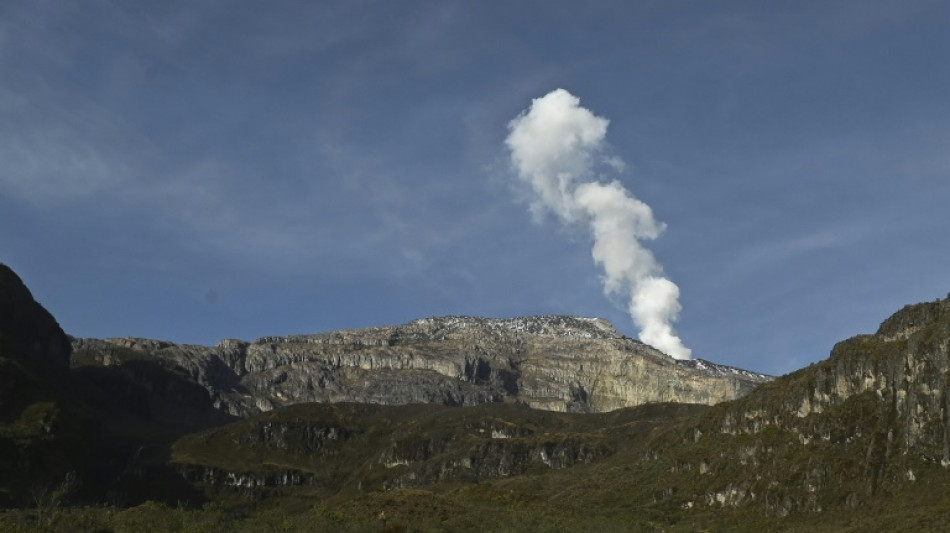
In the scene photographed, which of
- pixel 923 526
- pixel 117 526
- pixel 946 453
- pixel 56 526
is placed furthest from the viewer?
pixel 946 453

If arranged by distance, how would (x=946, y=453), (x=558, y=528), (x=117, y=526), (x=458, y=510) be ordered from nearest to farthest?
(x=117, y=526) → (x=558, y=528) → (x=458, y=510) → (x=946, y=453)

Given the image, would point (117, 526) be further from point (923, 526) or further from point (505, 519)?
point (923, 526)

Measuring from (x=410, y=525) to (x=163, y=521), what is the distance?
26.3 meters

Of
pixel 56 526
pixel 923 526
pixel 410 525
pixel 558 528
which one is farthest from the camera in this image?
pixel 923 526

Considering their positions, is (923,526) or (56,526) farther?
(923,526)

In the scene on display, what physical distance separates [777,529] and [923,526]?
53002mm

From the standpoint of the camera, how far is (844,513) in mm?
196250

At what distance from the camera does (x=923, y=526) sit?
5871 inches

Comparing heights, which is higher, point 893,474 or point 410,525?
point 893,474

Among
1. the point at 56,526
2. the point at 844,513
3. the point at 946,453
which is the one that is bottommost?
the point at 56,526

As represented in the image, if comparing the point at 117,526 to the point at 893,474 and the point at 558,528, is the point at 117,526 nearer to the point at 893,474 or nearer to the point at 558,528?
the point at 558,528

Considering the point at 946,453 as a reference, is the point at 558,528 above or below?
below

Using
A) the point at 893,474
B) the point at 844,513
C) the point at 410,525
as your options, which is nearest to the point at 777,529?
the point at 844,513

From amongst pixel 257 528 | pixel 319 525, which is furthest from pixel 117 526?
pixel 319 525
